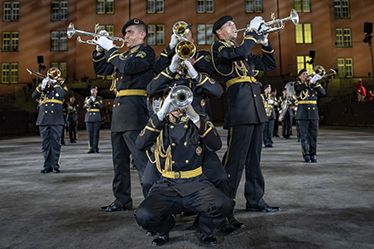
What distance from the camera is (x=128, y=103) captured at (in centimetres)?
378

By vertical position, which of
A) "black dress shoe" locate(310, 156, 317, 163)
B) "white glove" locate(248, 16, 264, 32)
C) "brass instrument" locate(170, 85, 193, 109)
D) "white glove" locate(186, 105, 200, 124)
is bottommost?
"black dress shoe" locate(310, 156, 317, 163)

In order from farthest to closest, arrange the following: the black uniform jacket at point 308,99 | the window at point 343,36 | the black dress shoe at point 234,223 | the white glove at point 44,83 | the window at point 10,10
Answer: the window at point 343,36, the window at point 10,10, the black uniform jacket at point 308,99, the white glove at point 44,83, the black dress shoe at point 234,223

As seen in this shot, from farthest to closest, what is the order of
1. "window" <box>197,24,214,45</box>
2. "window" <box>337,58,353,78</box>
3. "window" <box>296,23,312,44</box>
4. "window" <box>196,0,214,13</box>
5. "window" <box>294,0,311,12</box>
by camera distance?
"window" <box>337,58,353,78</box>, "window" <box>196,0,214,13</box>, "window" <box>294,0,311,12</box>, "window" <box>296,23,312,44</box>, "window" <box>197,24,214,45</box>

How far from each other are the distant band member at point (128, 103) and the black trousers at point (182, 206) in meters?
0.99

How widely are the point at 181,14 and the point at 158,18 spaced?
2.25 metres

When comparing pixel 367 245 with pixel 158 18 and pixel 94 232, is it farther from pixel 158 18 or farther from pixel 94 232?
pixel 158 18

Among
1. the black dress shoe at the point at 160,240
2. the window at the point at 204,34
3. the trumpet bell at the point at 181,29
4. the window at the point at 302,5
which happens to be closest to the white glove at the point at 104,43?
the trumpet bell at the point at 181,29

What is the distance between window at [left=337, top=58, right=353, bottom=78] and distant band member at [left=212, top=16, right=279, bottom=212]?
1328 inches

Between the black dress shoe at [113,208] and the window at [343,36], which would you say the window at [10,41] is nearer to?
the window at [343,36]

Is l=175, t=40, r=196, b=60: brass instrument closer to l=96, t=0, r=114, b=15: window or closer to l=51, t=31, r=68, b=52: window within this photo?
l=96, t=0, r=114, b=15: window

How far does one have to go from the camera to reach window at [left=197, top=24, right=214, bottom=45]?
31484mm

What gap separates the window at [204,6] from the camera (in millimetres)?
31906

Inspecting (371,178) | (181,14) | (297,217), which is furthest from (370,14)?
(297,217)

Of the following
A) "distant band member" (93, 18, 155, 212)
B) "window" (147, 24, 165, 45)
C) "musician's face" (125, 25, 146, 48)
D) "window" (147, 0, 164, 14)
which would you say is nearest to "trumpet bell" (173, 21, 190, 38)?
"distant band member" (93, 18, 155, 212)
